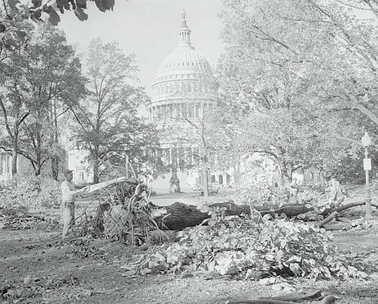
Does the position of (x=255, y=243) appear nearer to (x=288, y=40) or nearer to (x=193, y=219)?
(x=193, y=219)

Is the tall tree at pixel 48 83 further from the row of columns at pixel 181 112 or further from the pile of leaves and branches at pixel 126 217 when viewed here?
the pile of leaves and branches at pixel 126 217

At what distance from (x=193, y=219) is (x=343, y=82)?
331 inches

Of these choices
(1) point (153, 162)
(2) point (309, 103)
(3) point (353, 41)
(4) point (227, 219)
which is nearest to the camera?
(4) point (227, 219)

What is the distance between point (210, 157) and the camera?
30.3 m

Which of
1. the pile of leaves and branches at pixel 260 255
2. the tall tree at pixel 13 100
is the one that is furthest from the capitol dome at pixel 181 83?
the pile of leaves and branches at pixel 260 255

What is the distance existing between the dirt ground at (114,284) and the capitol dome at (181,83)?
69.5 ft

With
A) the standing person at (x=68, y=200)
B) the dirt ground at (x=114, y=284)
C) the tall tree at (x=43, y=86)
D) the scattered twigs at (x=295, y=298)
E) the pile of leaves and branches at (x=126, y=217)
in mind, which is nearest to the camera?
the scattered twigs at (x=295, y=298)

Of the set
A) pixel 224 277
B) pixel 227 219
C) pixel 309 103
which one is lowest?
pixel 224 277

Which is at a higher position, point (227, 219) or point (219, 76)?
point (219, 76)

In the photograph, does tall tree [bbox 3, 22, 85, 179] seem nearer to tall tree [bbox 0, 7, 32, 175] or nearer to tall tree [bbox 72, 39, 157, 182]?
tall tree [bbox 0, 7, 32, 175]

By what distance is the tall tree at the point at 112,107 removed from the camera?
113 feet

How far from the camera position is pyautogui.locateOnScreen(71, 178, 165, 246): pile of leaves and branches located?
8.49 metres

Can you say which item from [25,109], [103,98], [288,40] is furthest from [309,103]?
[103,98]

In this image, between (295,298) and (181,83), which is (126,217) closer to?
(295,298)
